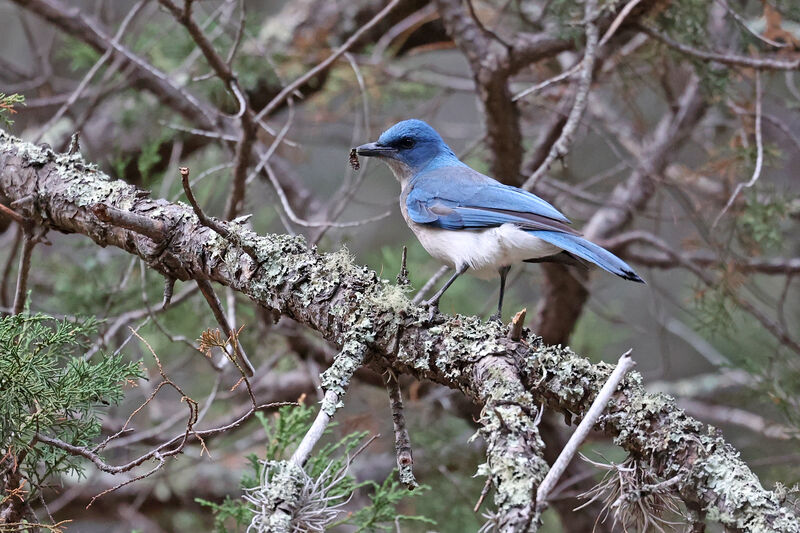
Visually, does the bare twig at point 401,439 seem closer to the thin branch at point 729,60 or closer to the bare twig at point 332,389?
the bare twig at point 332,389

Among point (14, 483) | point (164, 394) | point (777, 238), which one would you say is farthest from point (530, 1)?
point (164, 394)

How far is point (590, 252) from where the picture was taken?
2631 millimetres

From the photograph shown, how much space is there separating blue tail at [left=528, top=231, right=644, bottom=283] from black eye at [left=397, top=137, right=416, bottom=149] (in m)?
1.14

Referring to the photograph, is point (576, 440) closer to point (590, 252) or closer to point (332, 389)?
point (332, 389)

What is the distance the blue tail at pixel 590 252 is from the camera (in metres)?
2.40

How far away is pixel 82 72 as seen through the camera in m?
7.70

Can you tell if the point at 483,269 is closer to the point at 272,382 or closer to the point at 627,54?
the point at 627,54

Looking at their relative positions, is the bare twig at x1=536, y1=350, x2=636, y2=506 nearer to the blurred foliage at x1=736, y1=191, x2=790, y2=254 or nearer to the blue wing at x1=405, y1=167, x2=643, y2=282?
the blue wing at x1=405, y1=167, x2=643, y2=282

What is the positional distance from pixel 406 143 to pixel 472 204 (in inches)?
29.3

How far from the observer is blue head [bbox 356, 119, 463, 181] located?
380cm

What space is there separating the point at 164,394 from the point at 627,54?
562cm

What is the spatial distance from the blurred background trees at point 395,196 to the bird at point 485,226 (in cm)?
25

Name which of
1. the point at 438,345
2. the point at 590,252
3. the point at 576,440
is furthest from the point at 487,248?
the point at 576,440

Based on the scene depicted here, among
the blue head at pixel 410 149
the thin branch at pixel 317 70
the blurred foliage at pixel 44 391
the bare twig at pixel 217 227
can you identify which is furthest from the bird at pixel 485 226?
the blurred foliage at pixel 44 391
